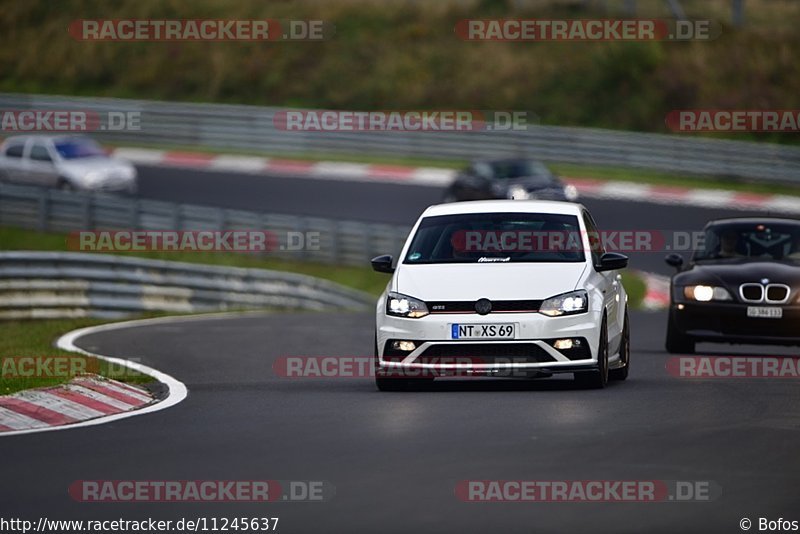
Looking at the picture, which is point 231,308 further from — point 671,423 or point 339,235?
point 671,423

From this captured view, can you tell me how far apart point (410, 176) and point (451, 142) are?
2703 millimetres

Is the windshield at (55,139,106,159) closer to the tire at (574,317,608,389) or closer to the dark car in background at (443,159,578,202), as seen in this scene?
the dark car in background at (443,159,578,202)

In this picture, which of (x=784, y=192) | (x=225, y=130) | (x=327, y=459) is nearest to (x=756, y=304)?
(x=327, y=459)

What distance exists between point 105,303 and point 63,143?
14960mm

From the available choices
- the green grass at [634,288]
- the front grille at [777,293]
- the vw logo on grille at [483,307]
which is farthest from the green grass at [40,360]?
the green grass at [634,288]

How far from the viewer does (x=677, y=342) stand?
57.1 feet

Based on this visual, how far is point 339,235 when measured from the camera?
32250 mm

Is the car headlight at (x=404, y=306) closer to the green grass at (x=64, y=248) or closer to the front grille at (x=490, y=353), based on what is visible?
the front grille at (x=490, y=353)

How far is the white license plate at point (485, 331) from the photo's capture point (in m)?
13.1

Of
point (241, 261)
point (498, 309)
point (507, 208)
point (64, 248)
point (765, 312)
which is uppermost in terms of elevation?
point (507, 208)

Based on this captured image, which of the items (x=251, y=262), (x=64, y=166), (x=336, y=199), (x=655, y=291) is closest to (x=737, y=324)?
(x=655, y=291)

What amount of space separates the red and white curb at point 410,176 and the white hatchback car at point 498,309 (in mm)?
23798

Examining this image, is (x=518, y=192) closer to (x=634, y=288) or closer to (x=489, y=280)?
(x=634, y=288)

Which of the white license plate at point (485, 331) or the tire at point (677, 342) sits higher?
the white license plate at point (485, 331)
